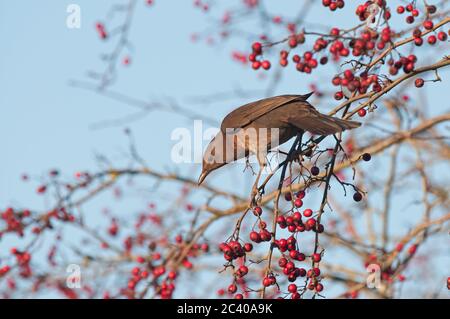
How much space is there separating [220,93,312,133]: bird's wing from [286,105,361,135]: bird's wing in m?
0.15

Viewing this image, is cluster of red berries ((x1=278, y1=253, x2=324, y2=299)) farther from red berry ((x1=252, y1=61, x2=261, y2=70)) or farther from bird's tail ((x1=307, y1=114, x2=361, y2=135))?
red berry ((x1=252, y1=61, x2=261, y2=70))

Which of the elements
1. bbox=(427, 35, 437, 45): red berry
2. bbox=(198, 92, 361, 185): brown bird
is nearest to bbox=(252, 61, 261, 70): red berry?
bbox=(198, 92, 361, 185): brown bird

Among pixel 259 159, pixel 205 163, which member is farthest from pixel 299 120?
pixel 205 163

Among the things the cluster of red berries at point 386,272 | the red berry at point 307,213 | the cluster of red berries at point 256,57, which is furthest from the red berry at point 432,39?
the cluster of red berries at point 386,272

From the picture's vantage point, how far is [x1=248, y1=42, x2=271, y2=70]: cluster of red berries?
399 centimetres

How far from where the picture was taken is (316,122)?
376 cm

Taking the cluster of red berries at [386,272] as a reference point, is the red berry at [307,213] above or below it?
below

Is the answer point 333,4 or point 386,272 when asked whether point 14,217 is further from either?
point 333,4

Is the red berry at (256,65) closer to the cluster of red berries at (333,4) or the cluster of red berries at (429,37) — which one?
the cluster of red berries at (333,4)

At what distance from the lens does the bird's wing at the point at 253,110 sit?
4375 mm

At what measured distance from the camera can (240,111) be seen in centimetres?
470

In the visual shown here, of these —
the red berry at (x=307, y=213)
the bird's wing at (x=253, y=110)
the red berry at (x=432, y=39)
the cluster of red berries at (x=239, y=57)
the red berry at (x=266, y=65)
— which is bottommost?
the red berry at (x=307, y=213)
